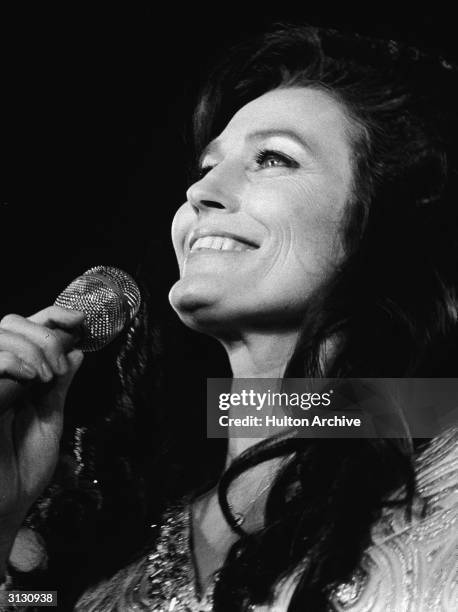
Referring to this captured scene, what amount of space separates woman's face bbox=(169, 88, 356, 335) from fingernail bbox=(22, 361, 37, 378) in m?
0.33

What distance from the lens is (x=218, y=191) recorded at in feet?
4.01

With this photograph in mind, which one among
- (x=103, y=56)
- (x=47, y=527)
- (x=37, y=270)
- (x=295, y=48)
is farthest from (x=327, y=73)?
(x=47, y=527)

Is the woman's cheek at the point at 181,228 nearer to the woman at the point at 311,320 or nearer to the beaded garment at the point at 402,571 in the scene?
the woman at the point at 311,320

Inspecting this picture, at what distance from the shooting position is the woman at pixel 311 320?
985 millimetres

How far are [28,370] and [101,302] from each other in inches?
5.7

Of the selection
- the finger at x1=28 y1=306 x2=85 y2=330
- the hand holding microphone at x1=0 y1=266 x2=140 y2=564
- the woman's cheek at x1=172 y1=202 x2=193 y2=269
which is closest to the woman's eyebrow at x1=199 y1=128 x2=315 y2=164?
the woman's cheek at x1=172 y1=202 x2=193 y2=269

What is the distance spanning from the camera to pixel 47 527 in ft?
4.08

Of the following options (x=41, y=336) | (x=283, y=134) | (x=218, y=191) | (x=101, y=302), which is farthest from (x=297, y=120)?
(x=41, y=336)

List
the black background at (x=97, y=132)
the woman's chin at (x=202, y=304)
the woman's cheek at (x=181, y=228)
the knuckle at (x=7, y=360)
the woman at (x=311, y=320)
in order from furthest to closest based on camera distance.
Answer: the black background at (x=97, y=132)
the woman's cheek at (x=181, y=228)
the woman's chin at (x=202, y=304)
the woman at (x=311, y=320)
the knuckle at (x=7, y=360)

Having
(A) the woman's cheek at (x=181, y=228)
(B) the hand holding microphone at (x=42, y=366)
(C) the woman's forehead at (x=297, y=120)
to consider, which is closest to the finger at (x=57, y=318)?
(B) the hand holding microphone at (x=42, y=366)

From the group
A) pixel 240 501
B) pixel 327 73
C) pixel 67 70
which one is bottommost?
pixel 240 501

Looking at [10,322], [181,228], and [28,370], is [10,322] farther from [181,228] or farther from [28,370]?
[181,228]

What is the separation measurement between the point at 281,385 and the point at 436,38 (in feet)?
1.88

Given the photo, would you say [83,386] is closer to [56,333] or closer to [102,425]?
[102,425]
